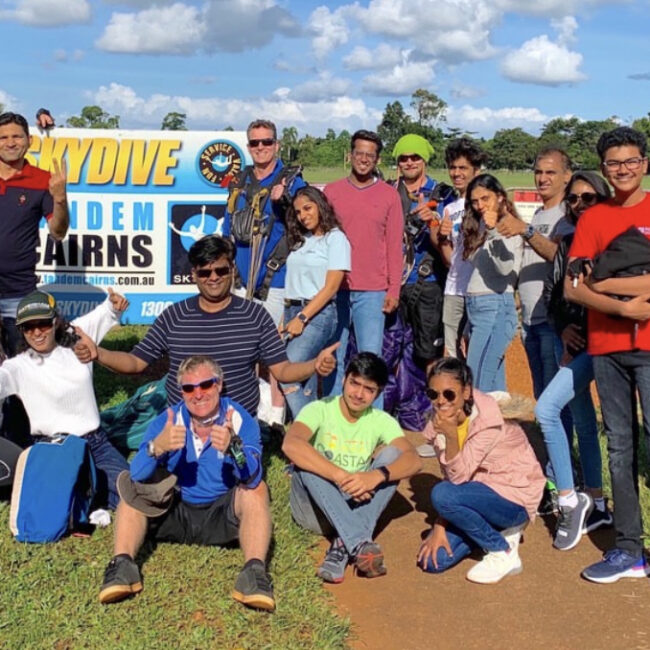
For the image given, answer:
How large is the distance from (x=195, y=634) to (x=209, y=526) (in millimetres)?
764

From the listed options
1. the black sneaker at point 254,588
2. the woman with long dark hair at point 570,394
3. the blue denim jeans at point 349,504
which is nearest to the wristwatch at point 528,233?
the woman with long dark hair at point 570,394

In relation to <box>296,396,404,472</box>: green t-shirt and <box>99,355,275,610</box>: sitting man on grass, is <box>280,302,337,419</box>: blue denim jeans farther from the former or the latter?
<box>99,355,275,610</box>: sitting man on grass

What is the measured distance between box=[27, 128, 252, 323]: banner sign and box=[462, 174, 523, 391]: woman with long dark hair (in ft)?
15.1

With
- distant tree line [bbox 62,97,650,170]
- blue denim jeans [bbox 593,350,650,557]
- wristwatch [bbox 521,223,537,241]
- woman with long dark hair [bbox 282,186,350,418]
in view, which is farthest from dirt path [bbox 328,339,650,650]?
distant tree line [bbox 62,97,650,170]

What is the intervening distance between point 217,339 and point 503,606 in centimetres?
204

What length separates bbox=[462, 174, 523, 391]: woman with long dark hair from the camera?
5125 millimetres

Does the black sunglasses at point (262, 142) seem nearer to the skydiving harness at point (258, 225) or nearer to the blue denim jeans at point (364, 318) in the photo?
the skydiving harness at point (258, 225)

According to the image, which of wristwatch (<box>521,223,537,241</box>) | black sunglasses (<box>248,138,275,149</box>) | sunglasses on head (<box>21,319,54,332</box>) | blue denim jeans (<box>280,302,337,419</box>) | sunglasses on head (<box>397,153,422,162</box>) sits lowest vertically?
blue denim jeans (<box>280,302,337,419</box>)

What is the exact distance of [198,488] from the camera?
13.5 feet

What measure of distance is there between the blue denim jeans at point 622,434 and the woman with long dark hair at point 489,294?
4.24 feet

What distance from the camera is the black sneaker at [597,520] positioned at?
464cm

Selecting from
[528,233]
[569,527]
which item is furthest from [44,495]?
[528,233]

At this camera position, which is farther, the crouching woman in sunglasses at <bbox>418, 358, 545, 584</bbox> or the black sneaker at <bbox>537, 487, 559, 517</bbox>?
the black sneaker at <bbox>537, 487, 559, 517</bbox>

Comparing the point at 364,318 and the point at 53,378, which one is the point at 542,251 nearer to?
the point at 364,318
